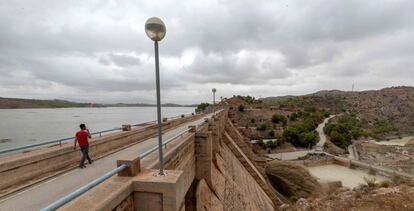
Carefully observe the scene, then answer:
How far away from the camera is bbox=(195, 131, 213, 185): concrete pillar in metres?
11.5

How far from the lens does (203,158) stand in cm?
1163

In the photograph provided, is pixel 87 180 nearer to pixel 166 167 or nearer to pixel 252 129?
pixel 166 167

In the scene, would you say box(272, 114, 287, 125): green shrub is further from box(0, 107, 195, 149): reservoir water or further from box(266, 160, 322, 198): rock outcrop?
box(266, 160, 322, 198): rock outcrop

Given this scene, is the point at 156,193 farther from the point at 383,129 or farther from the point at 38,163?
the point at 383,129

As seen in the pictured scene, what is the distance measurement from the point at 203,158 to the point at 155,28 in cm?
861

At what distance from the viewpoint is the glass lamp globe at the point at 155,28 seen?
13.4 feet

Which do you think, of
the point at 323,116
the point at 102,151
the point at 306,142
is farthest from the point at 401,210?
the point at 323,116

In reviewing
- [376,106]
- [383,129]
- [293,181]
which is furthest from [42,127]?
[376,106]

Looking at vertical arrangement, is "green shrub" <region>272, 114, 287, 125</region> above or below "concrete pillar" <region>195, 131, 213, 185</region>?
below

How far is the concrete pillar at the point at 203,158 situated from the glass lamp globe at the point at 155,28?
800 centimetres

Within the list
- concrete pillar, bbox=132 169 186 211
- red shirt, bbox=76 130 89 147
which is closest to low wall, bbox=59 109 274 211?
concrete pillar, bbox=132 169 186 211

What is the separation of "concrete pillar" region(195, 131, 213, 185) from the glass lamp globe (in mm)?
8001

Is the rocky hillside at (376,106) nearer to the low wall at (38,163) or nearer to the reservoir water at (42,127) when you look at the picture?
the reservoir water at (42,127)

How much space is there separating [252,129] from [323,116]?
5075 cm
